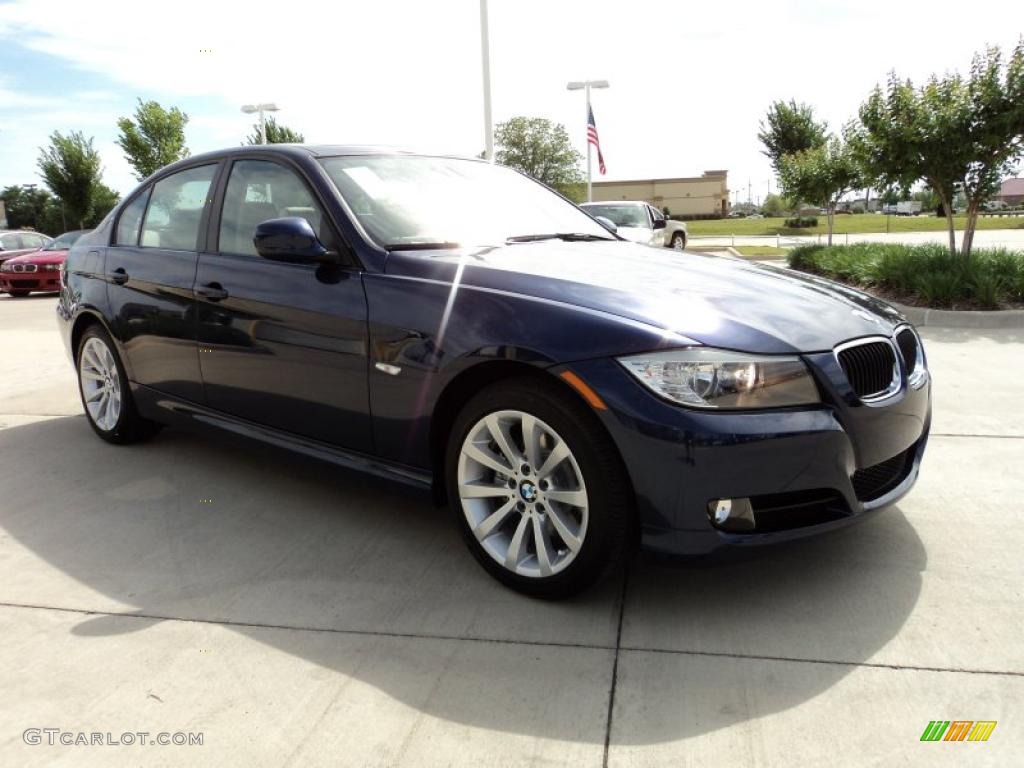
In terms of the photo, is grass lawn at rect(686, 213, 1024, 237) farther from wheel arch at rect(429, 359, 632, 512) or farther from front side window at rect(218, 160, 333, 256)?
Answer: wheel arch at rect(429, 359, 632, 512)

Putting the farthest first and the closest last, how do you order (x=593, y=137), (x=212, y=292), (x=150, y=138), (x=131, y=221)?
1. (x=150, y=138)
2. (x=593, y=137)
3. (x=131, y=221)
4. (x=212, y=292)

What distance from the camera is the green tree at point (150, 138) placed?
3366 centimetres

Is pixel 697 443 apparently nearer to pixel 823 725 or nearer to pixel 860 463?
pixel 860 463

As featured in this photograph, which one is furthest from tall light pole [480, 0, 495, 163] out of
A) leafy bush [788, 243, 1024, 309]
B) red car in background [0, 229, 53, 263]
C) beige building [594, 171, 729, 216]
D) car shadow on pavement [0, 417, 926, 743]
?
beige building [594, 171, 729, 216]

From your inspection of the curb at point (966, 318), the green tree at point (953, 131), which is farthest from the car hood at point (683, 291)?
the green tree at point (953, 131)

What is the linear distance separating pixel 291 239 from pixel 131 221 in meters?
2.04

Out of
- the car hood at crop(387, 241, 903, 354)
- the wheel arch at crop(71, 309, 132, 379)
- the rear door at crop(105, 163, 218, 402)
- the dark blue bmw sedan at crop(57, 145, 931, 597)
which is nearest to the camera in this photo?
the dark blue bmw sedan at crop(57, 145, 931, 597)

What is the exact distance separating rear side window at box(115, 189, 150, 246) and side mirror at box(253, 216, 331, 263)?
1.74 m

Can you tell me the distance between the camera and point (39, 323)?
11586mm

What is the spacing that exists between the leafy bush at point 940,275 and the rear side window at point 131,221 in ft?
26.3

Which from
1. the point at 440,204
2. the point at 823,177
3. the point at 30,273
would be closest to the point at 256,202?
the point at 440,204

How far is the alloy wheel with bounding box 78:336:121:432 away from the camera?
4926mm

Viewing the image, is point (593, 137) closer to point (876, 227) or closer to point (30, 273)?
point (30, 273)

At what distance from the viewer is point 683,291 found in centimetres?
298
